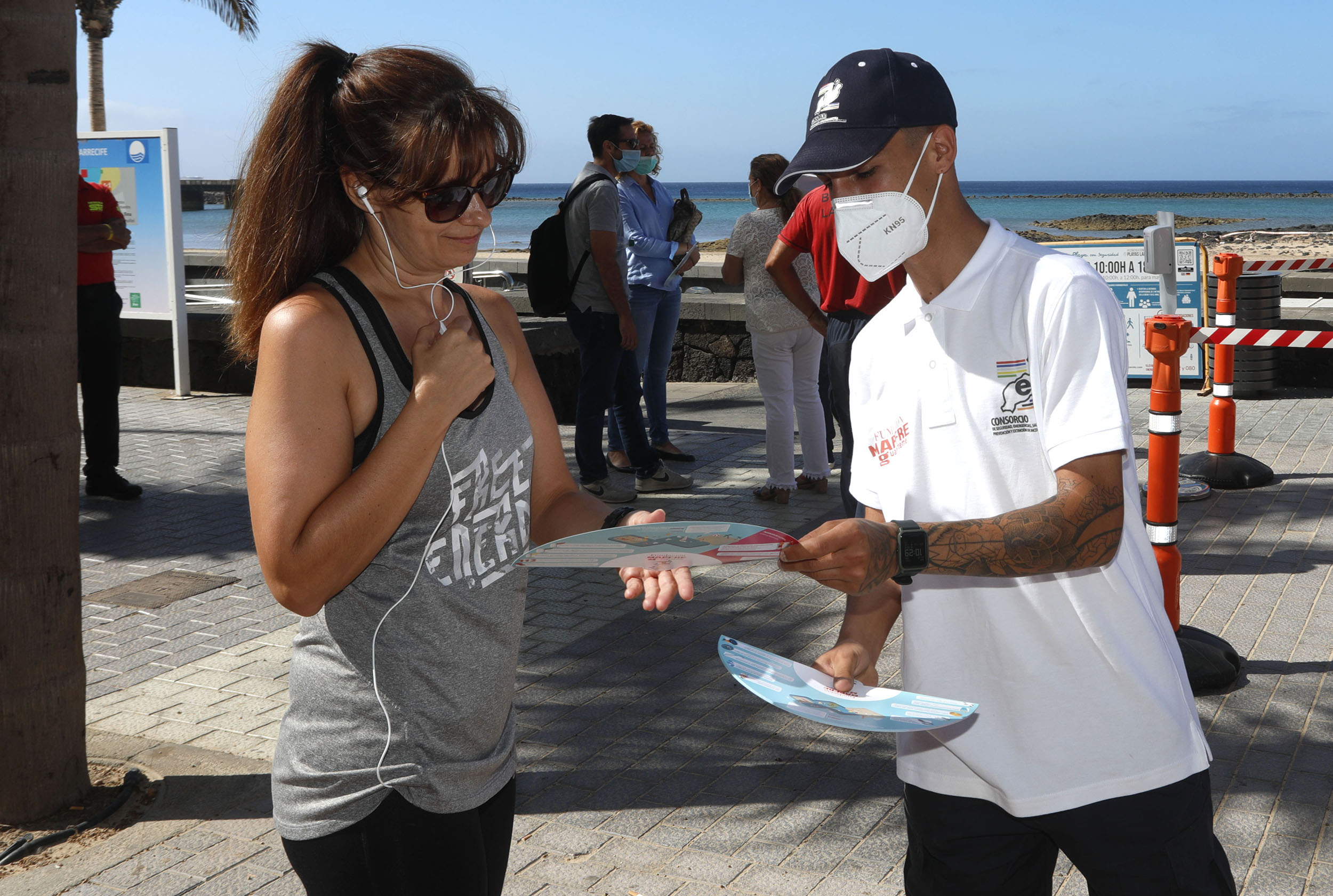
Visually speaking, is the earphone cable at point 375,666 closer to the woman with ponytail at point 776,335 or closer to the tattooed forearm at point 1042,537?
the tattooed forearm at point 1042,537

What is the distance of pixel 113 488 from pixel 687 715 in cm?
527

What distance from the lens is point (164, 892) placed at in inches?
133

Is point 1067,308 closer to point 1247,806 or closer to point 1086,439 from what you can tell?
point 1086,439

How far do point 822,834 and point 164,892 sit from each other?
1920 millimetres

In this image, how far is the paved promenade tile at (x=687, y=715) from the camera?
347 cm

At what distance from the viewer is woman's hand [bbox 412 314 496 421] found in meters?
1.77

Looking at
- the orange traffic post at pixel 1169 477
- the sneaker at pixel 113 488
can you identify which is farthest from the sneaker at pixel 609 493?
the orange traffic post at pixel 1169 477

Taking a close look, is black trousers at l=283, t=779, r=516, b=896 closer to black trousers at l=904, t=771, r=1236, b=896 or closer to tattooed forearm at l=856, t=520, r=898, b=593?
tattooed forearm at l=856, t=520, r=898, b=593

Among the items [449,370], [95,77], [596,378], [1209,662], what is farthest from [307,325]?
[95,77]

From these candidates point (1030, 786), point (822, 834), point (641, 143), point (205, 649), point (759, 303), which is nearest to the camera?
point (1030, 786)

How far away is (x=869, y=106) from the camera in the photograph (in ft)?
6.82

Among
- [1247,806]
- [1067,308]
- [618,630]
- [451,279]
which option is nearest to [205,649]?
[618,630]

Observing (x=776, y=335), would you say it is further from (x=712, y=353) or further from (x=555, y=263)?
(x=712, y=353)

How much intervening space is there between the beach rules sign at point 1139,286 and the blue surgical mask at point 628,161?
16.7 feet
